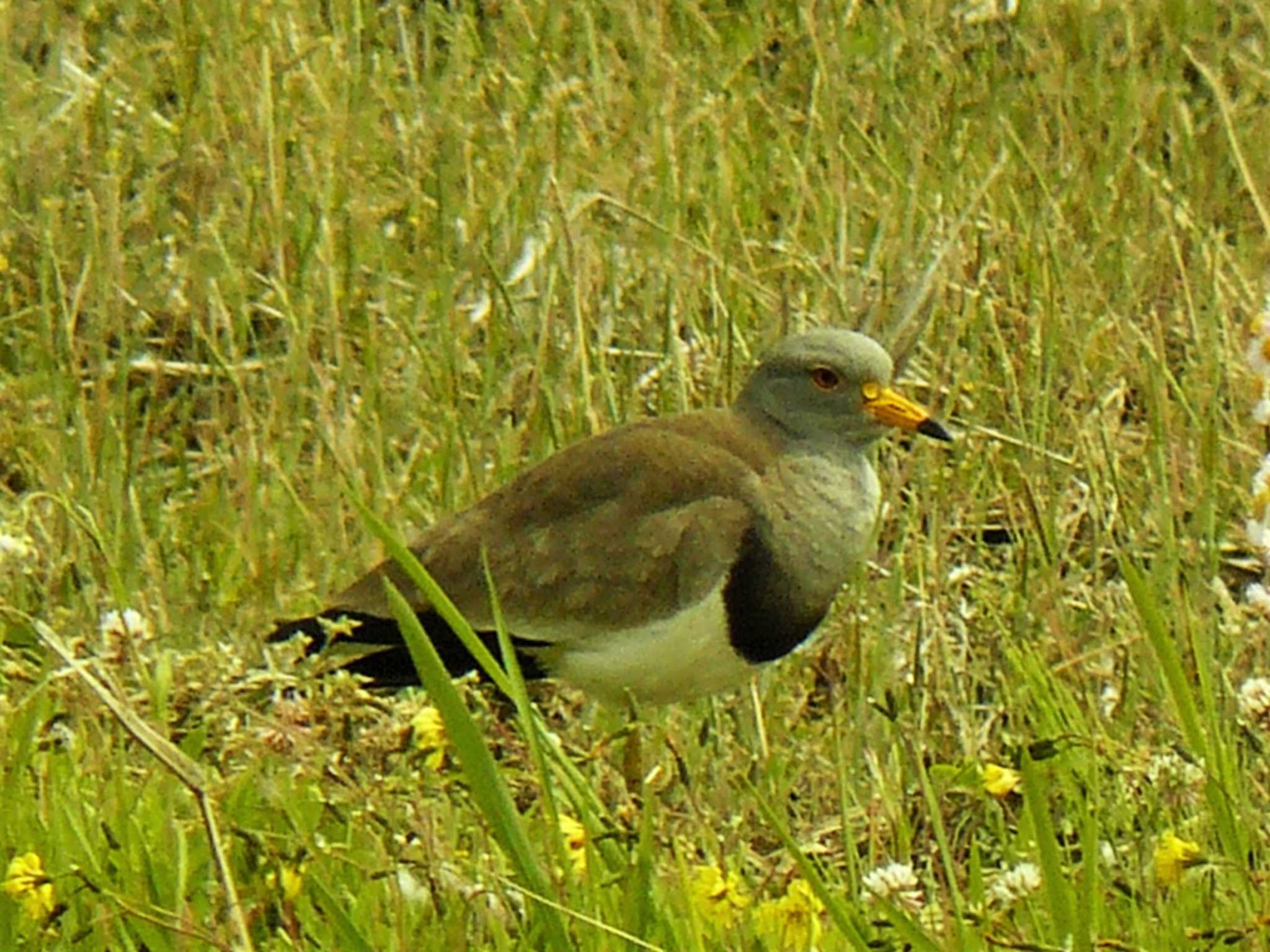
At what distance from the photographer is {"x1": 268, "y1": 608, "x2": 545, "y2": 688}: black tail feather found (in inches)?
167

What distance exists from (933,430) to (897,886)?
1619mm

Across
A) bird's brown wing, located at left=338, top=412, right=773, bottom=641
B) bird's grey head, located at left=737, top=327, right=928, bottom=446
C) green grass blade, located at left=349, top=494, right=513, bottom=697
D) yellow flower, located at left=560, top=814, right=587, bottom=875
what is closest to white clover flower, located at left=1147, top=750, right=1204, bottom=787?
yellow flower, located at left=560, top=814, right=587, bottom=875

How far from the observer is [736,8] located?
726 cm

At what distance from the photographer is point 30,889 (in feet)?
10.3

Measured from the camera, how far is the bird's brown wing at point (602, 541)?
4309 mm

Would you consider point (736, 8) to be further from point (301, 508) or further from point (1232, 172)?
point (301, 508)

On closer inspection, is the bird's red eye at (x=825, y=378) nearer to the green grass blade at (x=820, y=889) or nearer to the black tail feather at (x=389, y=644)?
the black tail feather at (x=389, y=644)

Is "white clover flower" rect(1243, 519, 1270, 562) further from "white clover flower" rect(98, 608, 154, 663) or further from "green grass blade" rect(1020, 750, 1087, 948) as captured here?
"white clover flower" rect(98, 608, 154, 663)

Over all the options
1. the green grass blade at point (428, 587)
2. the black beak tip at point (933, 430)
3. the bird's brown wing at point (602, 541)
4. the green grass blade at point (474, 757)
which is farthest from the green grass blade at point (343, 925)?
the black beak tip at point (933, 430)

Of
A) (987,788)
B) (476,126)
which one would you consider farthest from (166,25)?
(987,788)

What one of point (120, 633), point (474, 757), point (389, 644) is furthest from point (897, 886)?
point (389, 644)

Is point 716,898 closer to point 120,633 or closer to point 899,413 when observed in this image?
point 120,633

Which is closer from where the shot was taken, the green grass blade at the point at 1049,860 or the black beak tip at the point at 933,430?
the green grass blade at the point at 1049,860

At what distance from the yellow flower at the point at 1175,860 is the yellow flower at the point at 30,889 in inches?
47.2
